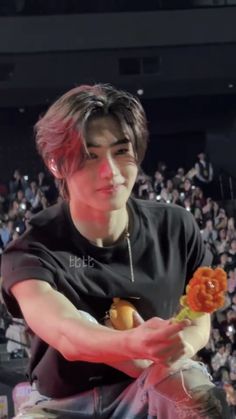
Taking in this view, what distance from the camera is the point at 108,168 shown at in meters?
0.92

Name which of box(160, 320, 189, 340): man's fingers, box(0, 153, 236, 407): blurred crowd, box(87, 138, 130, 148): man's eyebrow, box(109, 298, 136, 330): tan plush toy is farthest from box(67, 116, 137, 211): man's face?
box(0, 153, 236, 407): blurred crowd

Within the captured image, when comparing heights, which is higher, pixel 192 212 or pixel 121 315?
pixel 121 315

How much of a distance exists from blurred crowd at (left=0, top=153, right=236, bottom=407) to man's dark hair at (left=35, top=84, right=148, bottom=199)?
3.43m

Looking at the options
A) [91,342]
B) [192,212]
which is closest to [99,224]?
[91,342]

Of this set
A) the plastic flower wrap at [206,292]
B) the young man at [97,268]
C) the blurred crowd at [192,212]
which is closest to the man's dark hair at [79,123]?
the young man at [97,268]

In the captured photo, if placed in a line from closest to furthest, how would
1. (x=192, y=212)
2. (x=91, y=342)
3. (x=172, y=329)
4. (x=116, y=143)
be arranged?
(x=172, y=329), (x=91, y=342), (x=116, y=143), (x=192, y=212)

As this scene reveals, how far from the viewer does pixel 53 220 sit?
1019 millimetres

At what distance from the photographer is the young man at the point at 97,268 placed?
0.88 metres

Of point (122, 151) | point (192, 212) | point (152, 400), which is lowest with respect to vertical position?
point (192, 212)

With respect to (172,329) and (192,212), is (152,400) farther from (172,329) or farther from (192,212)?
(192,212)

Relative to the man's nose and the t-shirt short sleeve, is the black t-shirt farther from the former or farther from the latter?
the man's nose

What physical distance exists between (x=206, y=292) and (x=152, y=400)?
0.17m

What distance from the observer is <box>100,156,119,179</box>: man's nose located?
0.92 m

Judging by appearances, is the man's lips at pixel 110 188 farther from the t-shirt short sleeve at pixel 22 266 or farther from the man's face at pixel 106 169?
the t-shirt short sleeve at pixel 22 266
